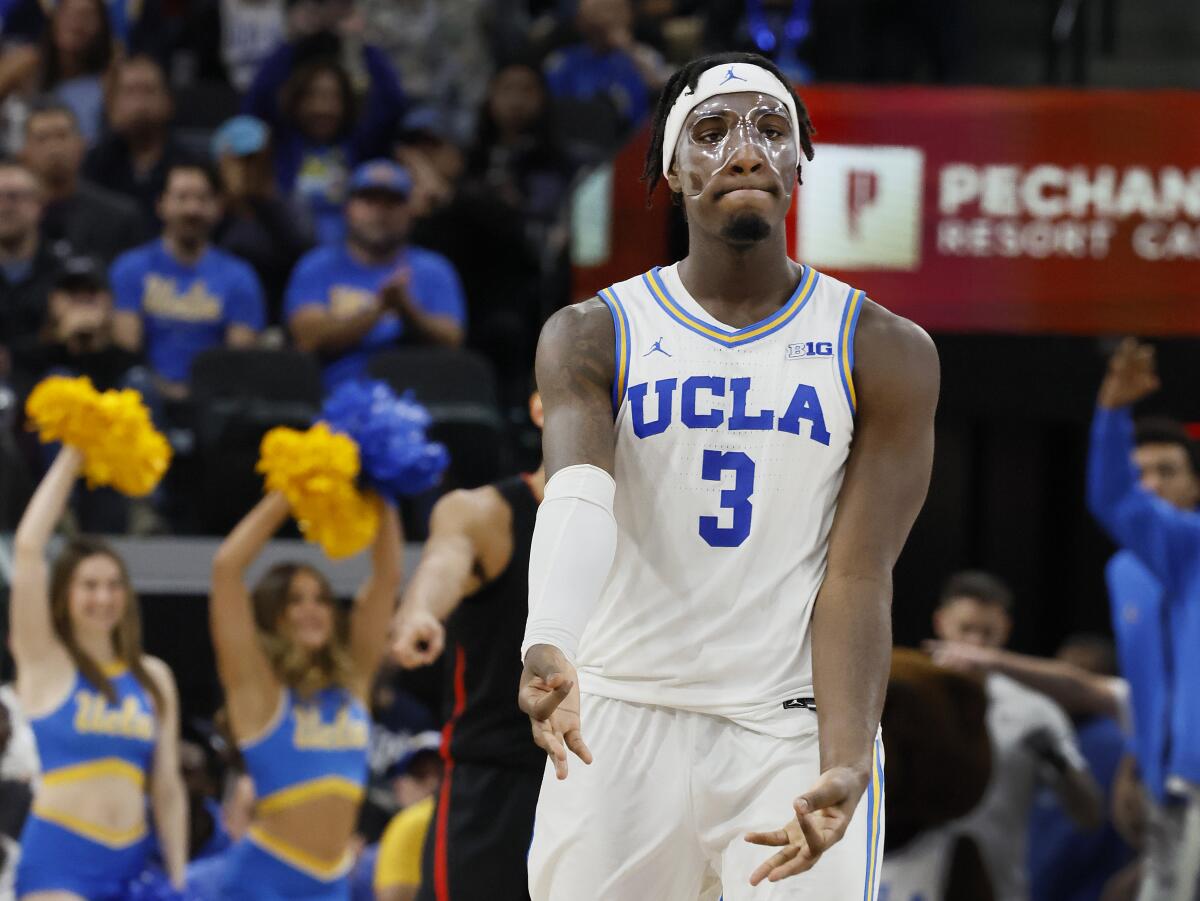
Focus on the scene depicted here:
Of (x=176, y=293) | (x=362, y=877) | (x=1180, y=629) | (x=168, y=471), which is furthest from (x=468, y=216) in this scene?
(x=1180, y=629)

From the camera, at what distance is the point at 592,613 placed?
3.01m

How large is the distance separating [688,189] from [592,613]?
66 centimetres

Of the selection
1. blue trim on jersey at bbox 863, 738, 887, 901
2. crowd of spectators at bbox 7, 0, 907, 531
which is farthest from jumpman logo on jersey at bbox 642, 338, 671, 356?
crowd of spectators at bbox 7, 0, 907, 531

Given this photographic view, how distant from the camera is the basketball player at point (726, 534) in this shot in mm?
2934

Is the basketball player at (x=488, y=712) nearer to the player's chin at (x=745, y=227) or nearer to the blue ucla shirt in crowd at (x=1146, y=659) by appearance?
the player's chin at (x=745, y=227)

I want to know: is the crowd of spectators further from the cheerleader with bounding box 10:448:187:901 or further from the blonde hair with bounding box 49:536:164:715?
the cheerleader with bounding box 10:448:187:901

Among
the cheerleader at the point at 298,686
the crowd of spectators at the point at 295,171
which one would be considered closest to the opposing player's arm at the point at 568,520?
the cheerleader at the point at 298,686

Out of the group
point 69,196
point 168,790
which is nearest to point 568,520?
point 168,790

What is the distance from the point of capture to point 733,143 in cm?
304

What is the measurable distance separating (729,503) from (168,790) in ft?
13.9

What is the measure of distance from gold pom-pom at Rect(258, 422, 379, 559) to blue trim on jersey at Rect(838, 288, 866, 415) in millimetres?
3219

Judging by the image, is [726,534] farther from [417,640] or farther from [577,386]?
[417,640]

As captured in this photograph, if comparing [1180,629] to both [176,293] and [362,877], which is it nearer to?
[362,877]

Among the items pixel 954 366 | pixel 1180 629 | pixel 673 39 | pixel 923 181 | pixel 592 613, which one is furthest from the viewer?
pixel 673 39
